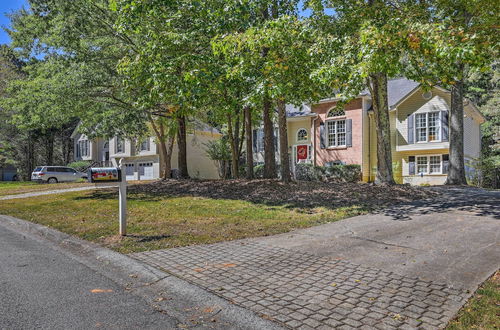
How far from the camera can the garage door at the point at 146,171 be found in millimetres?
32906

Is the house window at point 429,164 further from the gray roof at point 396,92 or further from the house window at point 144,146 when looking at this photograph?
the house window at point 144,146

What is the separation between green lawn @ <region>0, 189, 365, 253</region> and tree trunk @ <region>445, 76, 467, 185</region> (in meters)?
10.4

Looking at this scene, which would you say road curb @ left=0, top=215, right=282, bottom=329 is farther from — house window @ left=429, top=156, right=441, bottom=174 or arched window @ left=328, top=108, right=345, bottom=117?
house window @ left=429, top=156, right=441, bottom=174

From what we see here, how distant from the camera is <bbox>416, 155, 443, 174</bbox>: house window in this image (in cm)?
2314

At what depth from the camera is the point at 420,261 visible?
4977mm

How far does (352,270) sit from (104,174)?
4434 mm

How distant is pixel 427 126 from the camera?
2289cm

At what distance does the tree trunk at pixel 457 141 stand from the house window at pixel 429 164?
591cm

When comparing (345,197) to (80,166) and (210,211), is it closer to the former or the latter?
(210,211)

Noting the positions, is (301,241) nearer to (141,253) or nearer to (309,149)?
(141,253)

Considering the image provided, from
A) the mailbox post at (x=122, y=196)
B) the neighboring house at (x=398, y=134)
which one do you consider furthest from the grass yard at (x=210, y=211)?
the neighboring house at (x=398, y=134)

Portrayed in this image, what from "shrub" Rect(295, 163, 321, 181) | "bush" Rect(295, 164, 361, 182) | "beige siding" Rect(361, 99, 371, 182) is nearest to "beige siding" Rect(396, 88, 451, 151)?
"beige siding" Rect(361, 99, 371, 182)

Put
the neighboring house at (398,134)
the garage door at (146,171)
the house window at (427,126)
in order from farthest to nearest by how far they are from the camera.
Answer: the garage door at (146,171), the neighboring house at (398,134), the house window at (427,126)

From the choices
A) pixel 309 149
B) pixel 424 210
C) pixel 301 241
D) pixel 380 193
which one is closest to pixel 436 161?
pixel 309 149
